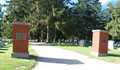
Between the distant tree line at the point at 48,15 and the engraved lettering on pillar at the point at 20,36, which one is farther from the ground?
the distant tree line at the point at 48,15

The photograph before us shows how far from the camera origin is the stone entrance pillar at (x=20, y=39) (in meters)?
8.82

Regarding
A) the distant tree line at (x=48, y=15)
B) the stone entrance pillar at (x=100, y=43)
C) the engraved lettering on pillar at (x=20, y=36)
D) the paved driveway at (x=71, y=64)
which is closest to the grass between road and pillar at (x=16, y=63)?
the paved driveway at (x=71, y=64)

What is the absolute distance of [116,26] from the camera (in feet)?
96.7

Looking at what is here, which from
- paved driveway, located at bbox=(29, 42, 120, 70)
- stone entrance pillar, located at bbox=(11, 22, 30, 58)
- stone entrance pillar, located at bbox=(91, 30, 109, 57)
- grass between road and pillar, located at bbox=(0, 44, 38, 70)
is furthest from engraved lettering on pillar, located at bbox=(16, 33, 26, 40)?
stone entrance pillar, located at bbox=(91, 30, 109, 57)

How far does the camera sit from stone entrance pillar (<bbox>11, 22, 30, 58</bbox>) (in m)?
8.82

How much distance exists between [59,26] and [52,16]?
119 inches

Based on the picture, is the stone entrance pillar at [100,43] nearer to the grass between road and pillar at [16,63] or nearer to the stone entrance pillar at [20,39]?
the grass between road and pillar at [16,63]

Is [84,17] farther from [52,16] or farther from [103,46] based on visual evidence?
[103,46]

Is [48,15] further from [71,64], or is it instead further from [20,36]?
[71,64]

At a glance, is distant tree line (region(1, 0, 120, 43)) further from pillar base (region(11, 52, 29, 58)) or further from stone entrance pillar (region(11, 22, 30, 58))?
pillar base (region(11, 52, 29, 58))

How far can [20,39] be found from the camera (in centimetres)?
893

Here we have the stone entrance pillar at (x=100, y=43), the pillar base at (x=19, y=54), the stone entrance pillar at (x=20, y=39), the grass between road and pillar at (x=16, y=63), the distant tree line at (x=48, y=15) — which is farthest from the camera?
the distant tree line at (x=48, y=15)

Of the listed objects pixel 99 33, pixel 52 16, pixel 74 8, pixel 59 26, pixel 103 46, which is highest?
pixel 74 8

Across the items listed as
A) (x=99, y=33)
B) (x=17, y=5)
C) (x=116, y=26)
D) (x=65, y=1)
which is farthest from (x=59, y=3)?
(x=99, y=33)
